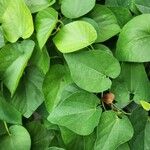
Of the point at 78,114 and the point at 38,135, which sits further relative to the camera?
→ the point at 38,135

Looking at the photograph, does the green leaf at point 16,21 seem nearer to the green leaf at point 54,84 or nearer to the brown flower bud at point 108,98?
the green leaf at point 54,84

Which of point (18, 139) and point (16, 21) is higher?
point (16, 21)

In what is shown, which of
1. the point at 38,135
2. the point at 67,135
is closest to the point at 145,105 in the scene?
the point at 67,135

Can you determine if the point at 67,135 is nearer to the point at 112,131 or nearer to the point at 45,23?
the point at 112,131

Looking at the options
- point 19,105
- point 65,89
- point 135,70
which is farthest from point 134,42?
point 19,105

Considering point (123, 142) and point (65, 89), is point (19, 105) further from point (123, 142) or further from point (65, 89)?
point (123, 142)

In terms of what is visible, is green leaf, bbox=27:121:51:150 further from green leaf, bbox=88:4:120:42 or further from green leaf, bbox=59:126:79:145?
green leaf, bbox=88:4:120:42

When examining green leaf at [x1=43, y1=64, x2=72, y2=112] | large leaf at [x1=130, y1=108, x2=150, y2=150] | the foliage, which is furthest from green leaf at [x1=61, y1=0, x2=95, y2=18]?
large leaf at [x1=130, y1=108, x2=150, y2=150]
